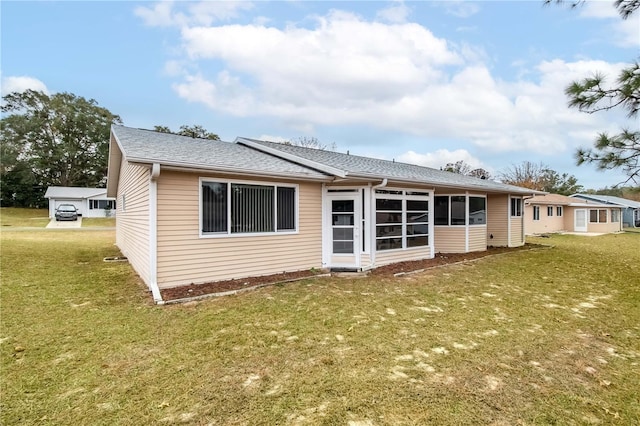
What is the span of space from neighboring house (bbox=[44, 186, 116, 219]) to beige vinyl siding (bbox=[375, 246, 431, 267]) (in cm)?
3549

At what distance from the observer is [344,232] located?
912 centimetres

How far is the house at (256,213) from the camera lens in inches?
263

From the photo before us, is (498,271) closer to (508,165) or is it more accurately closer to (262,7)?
Result: (262,7)

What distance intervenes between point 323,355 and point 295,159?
6581 mm

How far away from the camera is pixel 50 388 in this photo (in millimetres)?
3254

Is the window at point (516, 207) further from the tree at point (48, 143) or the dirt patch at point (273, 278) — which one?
the tree at point (48, 143)

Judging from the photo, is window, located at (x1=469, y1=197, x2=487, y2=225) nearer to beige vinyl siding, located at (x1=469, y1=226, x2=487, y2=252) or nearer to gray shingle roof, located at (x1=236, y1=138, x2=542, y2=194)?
beige vinyl siding, located at (x1=469, y1=226, x2=487, y2=252)

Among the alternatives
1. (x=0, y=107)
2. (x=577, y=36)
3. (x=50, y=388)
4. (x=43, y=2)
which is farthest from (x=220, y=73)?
(x=0, y=107)

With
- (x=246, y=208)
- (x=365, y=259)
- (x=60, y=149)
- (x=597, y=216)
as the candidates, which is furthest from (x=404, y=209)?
(x=60, y=149)

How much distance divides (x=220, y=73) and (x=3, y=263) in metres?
11.2

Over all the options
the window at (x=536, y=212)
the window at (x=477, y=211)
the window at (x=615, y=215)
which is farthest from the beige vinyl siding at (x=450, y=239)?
the window at (x=615, y=215)

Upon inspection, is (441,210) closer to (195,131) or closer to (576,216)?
(576,216)

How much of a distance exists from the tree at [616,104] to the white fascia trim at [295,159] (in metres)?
5.23

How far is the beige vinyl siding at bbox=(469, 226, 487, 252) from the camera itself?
13.0m
